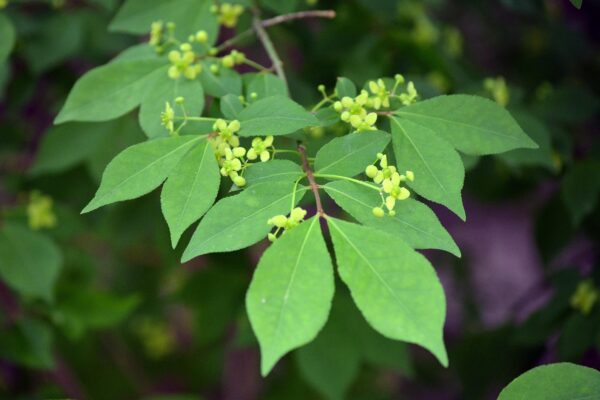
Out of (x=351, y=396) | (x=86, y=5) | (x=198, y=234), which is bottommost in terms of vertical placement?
(x=351, y=396)

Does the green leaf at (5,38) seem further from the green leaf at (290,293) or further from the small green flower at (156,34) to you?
the green leaf at (290,293)

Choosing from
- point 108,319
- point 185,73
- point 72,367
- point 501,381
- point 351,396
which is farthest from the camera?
point 351,396

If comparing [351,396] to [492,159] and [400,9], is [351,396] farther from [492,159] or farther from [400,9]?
[400,9]

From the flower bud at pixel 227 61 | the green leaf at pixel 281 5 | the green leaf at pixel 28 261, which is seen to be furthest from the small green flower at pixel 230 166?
the green leaf at pixel 28 261

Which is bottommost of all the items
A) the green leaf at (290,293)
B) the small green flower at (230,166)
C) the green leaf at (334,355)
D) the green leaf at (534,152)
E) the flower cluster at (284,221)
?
the green leaf at (334,355)

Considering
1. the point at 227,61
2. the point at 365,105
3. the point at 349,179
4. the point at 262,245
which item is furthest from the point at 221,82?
the point at 262,245

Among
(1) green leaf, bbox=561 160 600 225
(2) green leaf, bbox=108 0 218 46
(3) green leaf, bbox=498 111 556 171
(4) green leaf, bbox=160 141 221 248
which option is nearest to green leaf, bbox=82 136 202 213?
(4) green leaf, bbox=160 141 221 248

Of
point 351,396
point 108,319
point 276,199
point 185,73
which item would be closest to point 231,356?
point 351,396
